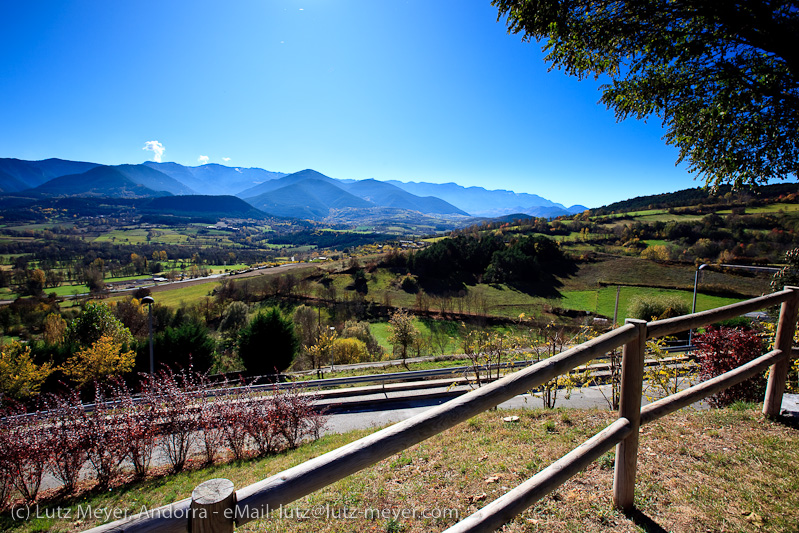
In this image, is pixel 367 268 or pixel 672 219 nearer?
pixel 367 268

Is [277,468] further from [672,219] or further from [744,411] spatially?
[672,219]

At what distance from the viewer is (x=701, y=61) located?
4.69 metres

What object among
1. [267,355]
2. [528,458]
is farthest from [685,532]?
[267,355]

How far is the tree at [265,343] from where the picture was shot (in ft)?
86.5

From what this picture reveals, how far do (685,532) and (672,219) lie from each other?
10336 centimetres

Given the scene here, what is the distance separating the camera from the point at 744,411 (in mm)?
4070

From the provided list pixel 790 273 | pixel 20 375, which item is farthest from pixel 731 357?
pixel 20 375

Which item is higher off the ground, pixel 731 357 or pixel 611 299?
pixel 731 357

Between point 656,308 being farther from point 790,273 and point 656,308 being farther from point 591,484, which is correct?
point 591,484

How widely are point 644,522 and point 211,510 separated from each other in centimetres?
284

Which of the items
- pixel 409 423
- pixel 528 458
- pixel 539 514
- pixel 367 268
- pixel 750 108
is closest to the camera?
pixel 409 423

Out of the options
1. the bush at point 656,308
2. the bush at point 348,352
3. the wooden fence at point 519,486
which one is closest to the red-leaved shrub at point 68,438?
the wooden fence at point 519,486

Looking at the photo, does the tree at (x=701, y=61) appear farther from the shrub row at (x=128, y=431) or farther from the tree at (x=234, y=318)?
the tree at (x=234, y=318)

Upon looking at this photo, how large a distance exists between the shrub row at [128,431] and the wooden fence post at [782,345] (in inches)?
315
